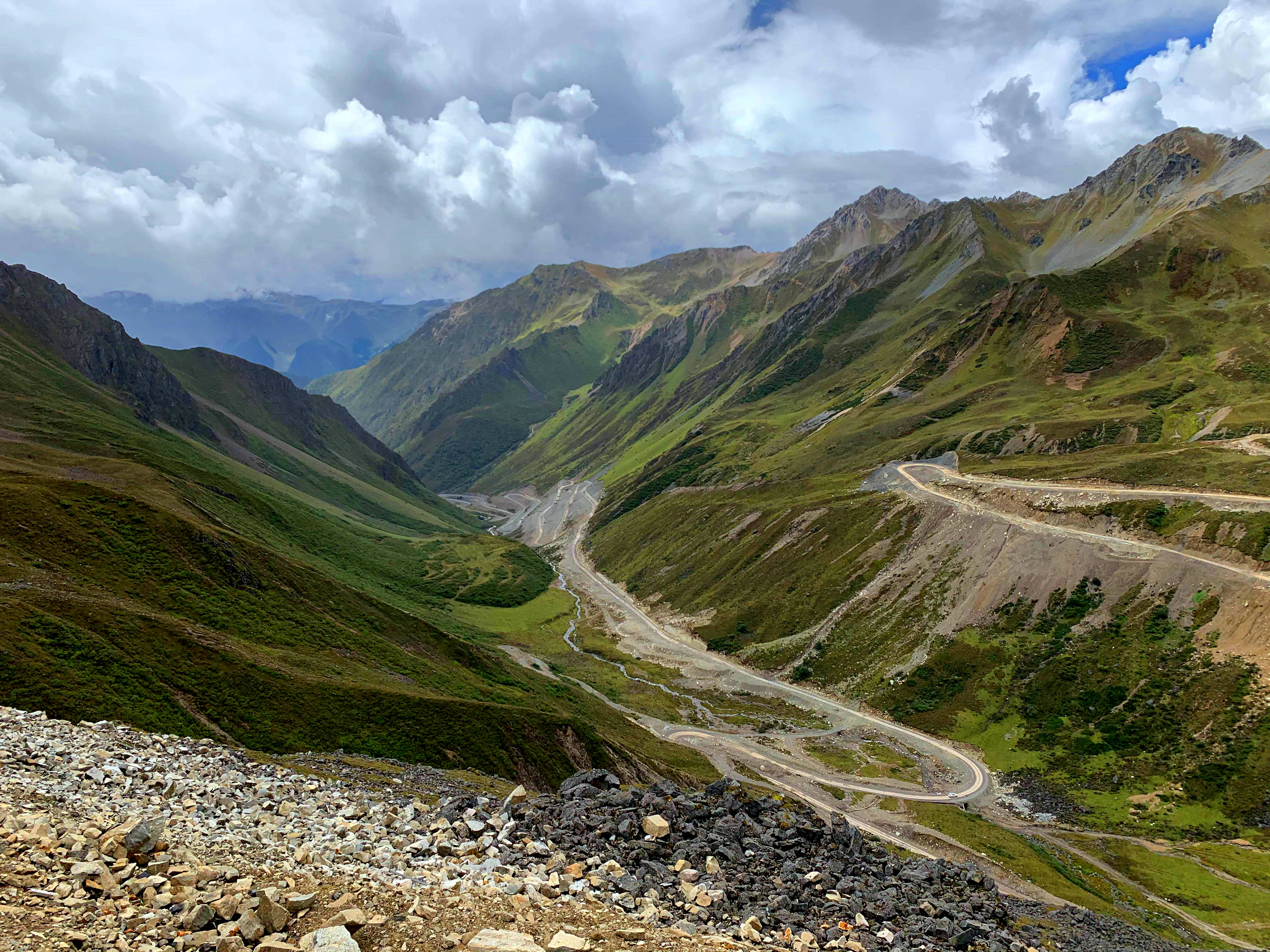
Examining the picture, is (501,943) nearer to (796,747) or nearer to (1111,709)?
(796,747)

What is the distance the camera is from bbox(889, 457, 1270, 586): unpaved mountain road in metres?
87.9

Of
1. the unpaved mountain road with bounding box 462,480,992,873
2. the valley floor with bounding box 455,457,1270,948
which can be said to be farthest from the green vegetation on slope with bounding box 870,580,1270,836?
the valley floor with bounding box 455,457,1270,948

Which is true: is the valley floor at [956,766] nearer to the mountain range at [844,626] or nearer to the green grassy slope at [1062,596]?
the mountain range at [844,626]

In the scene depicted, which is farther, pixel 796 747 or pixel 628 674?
pixel 628 674

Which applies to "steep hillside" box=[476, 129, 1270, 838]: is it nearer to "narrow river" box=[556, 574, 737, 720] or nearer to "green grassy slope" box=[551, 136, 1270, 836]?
"green grassy slope" box=[551, 136, 1270, 836]

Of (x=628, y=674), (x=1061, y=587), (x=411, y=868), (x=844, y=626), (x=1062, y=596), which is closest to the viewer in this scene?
(x=411, y=868)

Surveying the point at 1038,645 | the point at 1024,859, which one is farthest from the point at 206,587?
the point at 1038,645

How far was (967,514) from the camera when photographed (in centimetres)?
12094

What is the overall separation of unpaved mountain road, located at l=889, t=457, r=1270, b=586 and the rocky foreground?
78.9 meters

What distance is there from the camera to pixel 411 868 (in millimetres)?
19328

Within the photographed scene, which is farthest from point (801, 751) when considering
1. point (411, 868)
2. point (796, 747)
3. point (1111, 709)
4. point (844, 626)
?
point (411, 868)

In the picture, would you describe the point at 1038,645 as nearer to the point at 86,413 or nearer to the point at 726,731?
the point at 726,731

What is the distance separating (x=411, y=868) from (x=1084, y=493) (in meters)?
123

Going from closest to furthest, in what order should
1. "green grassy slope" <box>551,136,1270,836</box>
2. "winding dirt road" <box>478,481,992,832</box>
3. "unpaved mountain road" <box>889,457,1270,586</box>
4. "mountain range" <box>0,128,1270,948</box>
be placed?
"mountain range" <box>0,128,1270,948</box> < "green grassy slope" <box>551,136,1270,836</box> < "winding dirt road" <box>478,481,992,832</box> < "unpaved mountain road" <box>889,457,1270,586</box>
